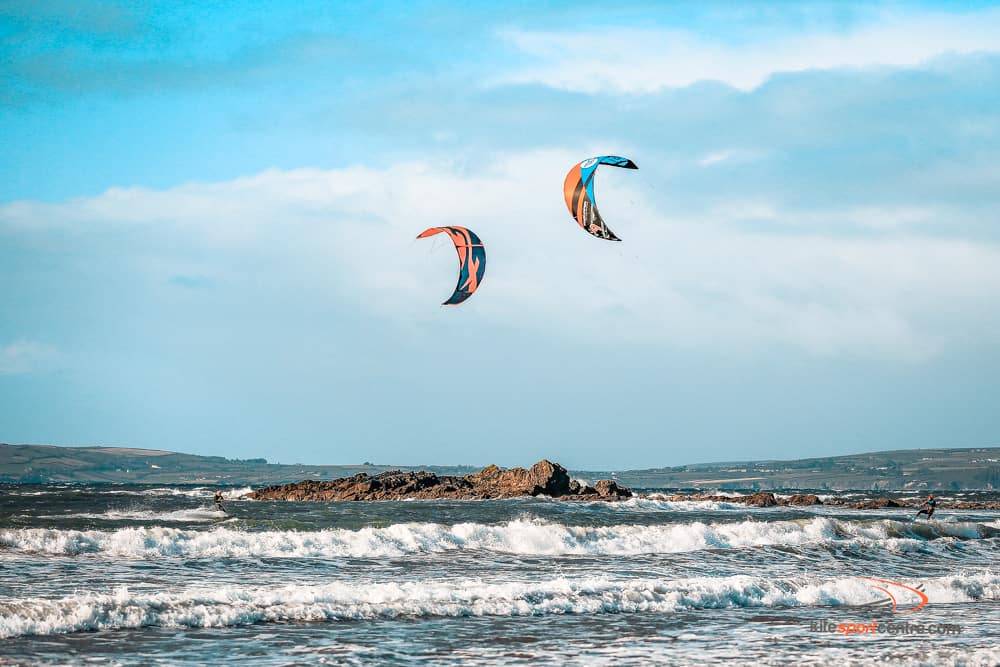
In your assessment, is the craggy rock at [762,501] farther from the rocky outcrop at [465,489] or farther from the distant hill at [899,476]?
the distant hill at [899,476]

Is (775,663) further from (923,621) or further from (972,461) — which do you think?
(972,461)

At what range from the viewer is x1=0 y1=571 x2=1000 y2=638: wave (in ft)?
42.3

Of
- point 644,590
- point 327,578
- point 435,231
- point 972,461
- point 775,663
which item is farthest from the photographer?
point 972,461

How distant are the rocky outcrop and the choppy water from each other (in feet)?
70.5

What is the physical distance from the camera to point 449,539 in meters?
23.0

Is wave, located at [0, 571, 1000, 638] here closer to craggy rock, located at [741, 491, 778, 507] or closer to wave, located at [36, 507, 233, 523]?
wave, located at [36, 507, 233, 523]

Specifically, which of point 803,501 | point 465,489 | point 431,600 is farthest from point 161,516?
point 803,501

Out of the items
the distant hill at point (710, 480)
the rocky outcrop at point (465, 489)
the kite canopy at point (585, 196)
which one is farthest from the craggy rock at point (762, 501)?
the distant hill at point (710, 480)

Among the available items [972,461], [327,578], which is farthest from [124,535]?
[972,461]

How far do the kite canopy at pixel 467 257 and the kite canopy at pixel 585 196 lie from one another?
523cm

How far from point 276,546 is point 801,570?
11.0 m

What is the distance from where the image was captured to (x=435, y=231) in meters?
28.5

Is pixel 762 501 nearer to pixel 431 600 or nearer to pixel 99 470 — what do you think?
pixel 431 600

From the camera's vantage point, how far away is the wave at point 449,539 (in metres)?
20.1
